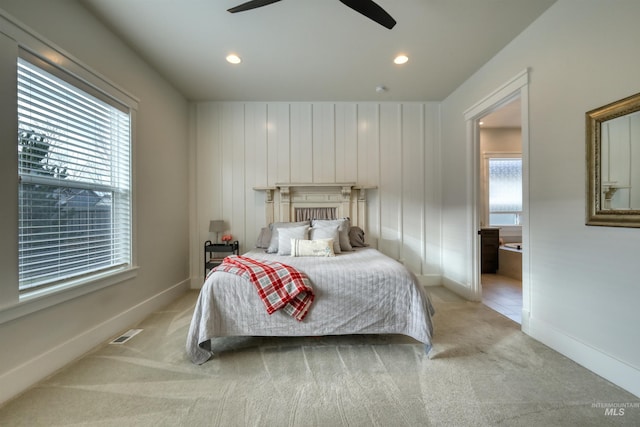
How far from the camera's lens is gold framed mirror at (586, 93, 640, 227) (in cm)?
150

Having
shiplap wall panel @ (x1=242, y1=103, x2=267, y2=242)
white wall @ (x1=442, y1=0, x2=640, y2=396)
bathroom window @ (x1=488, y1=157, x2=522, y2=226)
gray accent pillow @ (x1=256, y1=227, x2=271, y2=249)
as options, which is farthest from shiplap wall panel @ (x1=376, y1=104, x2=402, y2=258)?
bathroom window @ (x1=488, y1=157, x2=522, y2=226)

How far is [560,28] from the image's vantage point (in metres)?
1.94

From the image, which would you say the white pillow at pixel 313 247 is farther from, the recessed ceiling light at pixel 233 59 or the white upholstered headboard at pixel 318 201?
the recessed ceiling light at pixel 233 59

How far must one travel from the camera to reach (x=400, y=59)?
2670 millimetres

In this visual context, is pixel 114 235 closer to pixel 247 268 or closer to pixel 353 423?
pixel 247 268

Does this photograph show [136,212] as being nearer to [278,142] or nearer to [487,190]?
[278,142]

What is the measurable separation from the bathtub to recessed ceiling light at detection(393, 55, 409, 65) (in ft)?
11.4

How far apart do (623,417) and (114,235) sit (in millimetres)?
3820

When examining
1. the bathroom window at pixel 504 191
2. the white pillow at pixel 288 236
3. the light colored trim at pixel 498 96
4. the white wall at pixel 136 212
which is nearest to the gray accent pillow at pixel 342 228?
the white pillow at pixel 288 236

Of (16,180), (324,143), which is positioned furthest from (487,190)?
(16,180)

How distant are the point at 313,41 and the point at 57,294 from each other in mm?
2937

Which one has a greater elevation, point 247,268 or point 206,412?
point 247,268

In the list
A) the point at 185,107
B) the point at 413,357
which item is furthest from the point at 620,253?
the point at 185,107

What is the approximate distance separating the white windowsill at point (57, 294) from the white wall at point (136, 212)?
5 cm
